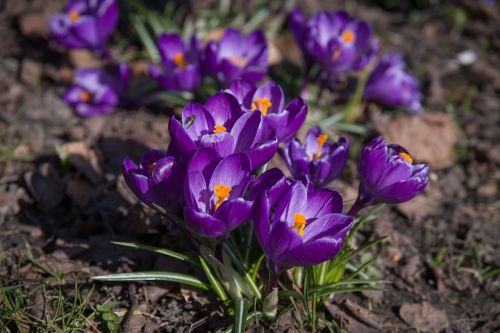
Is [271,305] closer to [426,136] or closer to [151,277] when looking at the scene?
[151,277]

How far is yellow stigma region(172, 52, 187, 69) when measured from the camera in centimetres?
326

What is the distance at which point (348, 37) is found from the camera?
3.13 meters

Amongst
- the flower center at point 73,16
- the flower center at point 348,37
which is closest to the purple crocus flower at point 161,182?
the flower center at point 348,37

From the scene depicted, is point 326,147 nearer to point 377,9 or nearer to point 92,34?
point 92,34

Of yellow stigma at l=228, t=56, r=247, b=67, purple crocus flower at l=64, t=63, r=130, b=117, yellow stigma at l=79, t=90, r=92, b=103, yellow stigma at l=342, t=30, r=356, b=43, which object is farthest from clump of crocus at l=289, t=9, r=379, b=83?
yellow stigma at l=79, t=90, r=92, b=103

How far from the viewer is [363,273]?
2541 millimetres

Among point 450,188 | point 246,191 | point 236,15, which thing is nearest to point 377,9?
point 236,15

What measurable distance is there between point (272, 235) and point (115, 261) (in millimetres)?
1001

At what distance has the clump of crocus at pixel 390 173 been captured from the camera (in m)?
1.96

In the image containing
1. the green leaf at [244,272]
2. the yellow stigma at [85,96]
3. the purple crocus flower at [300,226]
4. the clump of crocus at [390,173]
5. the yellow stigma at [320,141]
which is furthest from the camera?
the yellow stigma at [85,96]

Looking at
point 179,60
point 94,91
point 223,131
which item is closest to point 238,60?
point 179,60

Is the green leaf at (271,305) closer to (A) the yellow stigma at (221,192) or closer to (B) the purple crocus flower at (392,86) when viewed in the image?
(A) the yellow stigma at (221,192)

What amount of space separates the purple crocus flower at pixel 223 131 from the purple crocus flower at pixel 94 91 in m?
1.59

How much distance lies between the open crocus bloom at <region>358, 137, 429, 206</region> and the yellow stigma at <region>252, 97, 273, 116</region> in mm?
423
